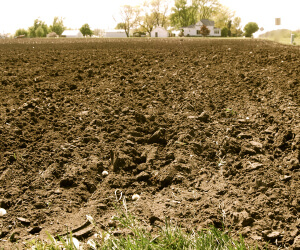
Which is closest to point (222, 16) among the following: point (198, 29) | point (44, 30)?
point (198, 29)

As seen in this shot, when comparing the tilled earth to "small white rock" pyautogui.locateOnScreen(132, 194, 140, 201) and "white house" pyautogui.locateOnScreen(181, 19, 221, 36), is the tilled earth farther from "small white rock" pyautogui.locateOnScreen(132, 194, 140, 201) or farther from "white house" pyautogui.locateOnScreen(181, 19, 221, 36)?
"white house" pyautogui.locateOnScreen(181, 19, 221, 36)

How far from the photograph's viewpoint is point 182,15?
8456cm

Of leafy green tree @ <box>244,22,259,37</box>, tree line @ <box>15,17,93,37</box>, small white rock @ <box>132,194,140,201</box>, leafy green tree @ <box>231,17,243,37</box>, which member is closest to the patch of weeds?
small white rock @ <box>132,194,140,201</box>

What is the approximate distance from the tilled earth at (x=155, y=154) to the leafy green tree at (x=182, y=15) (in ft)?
273

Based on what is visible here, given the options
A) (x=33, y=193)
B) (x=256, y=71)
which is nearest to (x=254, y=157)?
(x=33, y=193)

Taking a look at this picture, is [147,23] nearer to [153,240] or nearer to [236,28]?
[236,28]

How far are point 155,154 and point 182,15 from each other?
3425 inches

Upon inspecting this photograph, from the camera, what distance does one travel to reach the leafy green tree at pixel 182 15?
275 feet

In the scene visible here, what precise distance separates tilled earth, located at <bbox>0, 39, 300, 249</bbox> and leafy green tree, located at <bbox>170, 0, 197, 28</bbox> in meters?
83.2

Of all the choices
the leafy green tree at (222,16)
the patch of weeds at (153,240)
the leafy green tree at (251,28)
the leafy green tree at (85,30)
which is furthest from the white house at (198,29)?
the patch of weeds at (153,240)

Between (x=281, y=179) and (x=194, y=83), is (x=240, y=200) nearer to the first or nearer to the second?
(x=281, y=179)

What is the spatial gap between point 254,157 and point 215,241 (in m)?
1.27

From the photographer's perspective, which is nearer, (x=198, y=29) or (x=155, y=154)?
(x=155, y=154)

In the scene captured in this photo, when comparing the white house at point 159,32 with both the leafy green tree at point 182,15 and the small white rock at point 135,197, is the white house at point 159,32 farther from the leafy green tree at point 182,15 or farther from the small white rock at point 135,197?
the small white rock at point 135,197
